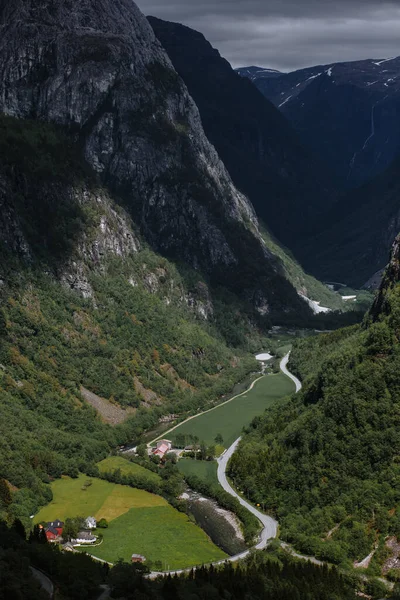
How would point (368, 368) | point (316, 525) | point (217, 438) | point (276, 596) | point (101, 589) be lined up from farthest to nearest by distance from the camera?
point (217, 438) < point (368, 368) < point (316, 525) < point (276, 596) < point (101, 589)

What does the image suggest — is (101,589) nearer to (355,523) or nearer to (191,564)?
(191,564)

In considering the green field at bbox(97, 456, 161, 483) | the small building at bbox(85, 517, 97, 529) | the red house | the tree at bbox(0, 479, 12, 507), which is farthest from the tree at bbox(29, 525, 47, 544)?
the green field at bbox(97, 456, 161, 483)

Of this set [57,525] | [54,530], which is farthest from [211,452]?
[54,530]

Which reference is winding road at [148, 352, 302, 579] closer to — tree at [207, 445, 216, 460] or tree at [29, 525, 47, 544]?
tree at [207, 445, 216, 460]

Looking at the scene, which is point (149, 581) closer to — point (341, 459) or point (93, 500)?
point (93, 500)

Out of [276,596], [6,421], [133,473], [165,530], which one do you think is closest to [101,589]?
[276,596]

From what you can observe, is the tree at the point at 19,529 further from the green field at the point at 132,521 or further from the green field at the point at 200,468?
the green field at the point at 200,468
